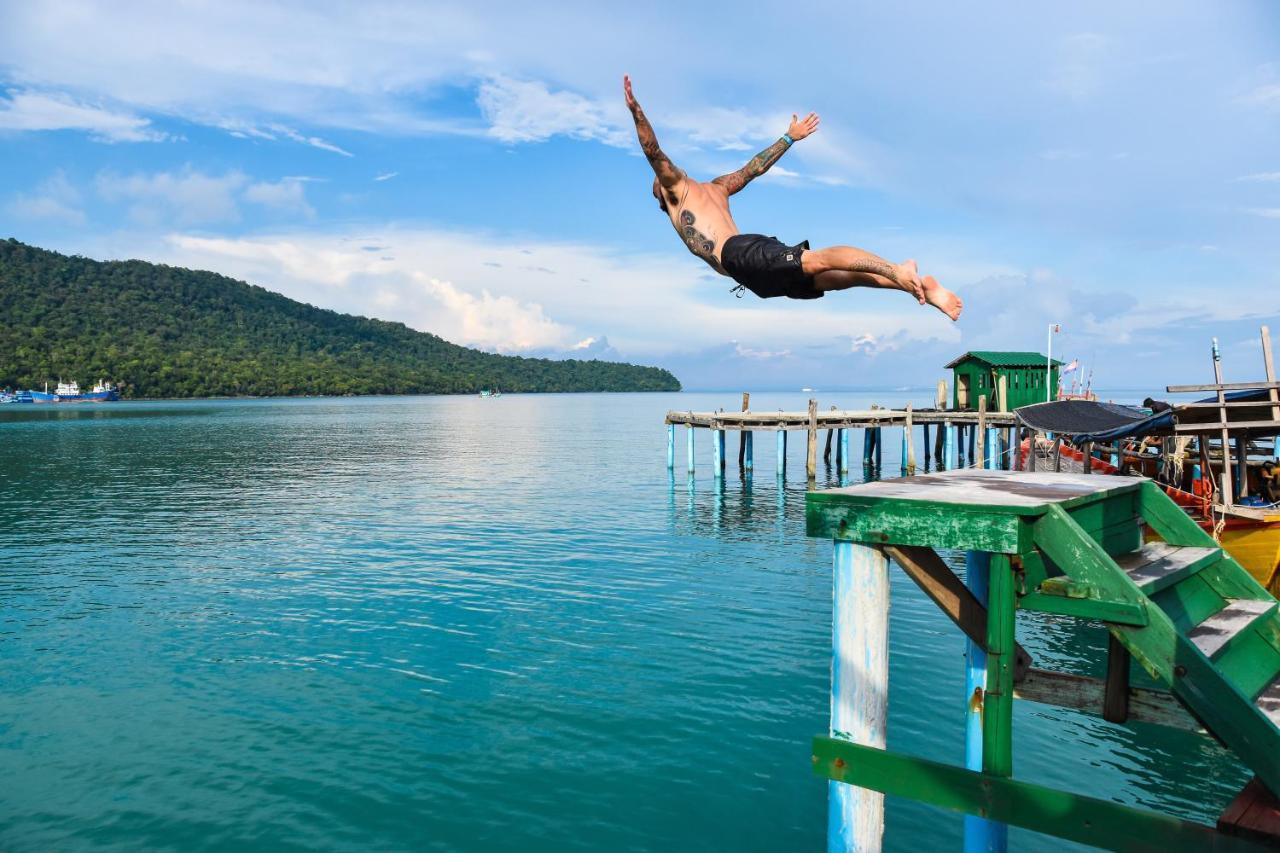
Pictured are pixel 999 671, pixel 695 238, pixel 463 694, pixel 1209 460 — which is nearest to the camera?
pixel 999 671

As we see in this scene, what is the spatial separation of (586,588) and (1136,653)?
17.2m

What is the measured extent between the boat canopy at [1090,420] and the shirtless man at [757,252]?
16706 millimetres

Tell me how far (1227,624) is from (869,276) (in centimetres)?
289

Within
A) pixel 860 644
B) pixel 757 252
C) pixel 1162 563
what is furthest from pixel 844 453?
pixel 757 252

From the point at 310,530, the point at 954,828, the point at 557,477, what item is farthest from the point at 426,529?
the point at 954,828

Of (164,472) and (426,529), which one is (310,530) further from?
(164,472)

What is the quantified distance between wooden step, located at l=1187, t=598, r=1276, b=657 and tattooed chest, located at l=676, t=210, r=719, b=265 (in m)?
3.44

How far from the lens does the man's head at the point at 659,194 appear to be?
5457 mm

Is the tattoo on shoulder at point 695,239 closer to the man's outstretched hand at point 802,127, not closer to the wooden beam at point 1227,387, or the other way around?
the man's outstretched hand at point 802,127

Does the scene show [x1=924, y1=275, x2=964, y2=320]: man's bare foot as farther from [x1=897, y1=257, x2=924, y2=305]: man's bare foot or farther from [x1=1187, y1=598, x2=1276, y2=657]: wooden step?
[x1=1187, y1=598, x2=1276, y2=657]: wooden step

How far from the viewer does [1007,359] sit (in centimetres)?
4897

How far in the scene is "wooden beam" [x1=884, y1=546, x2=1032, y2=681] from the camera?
16.3 ft

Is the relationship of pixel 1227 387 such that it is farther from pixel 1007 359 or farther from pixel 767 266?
pixel 1007 359

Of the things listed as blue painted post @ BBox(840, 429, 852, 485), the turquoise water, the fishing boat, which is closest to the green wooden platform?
the turquoise water
